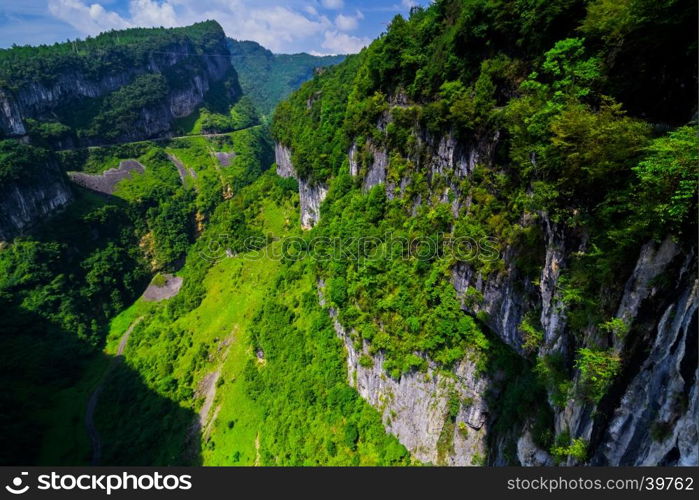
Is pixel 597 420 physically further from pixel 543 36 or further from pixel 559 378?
pixel 543 36

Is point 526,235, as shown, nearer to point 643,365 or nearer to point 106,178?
point 643,365

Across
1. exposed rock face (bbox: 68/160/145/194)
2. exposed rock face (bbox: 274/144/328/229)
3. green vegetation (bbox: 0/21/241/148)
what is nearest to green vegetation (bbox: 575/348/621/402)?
exposed rock face (bbox: 274/144/328/229)

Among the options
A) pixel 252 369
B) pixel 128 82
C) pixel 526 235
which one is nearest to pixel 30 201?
pixel 252 369

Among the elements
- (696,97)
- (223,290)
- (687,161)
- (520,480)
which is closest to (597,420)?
(520,480)

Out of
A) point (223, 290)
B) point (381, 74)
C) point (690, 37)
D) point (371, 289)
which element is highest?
point (381, 74)

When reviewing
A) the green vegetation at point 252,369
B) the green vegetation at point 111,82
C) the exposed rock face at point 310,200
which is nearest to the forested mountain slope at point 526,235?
the green vegetation at point 252,369
